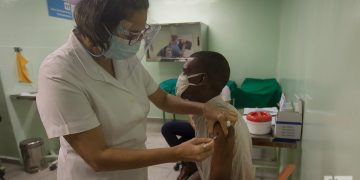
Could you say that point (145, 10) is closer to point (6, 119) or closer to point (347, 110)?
point (347, 110)

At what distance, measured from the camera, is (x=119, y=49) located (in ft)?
2.88

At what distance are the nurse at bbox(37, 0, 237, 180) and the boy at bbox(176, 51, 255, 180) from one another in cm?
7

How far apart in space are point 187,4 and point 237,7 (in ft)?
2.79

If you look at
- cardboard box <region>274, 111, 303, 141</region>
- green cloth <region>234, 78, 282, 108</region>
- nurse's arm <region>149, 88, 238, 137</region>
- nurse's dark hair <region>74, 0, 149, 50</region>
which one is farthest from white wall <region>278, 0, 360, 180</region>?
green cloth <region>234, 78, 282, 108</region>

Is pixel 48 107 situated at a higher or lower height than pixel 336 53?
lower

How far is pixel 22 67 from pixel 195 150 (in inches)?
116

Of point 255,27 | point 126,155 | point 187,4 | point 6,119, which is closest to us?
point 126,155

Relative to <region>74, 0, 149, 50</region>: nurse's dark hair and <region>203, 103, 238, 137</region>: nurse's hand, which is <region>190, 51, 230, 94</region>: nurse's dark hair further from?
<region>74, 0, 149, 50</region>: nurse's dark hair

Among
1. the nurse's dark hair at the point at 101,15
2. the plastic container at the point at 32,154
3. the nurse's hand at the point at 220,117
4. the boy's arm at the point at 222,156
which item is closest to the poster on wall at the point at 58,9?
the plastic container at the point at 32,154

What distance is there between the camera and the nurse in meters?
0.68

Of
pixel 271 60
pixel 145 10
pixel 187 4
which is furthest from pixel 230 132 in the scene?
pixel 187 4

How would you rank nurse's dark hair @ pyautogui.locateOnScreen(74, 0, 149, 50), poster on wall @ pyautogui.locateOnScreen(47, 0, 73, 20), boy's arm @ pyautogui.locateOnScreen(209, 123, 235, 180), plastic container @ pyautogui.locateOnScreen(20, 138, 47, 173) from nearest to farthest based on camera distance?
nurse's dark hair @ pyautogui.locateOnScreen(74, 0, 149, 50) < boy's arm @ pyautogui.locateOnScreen(209, 123, 235, 180) < plastic container @ pyautogui.locateOnScreen(20, 138, 47, 173) < poster on wall @ pyautogui.locateOnScreen(47, 0, 73, 20)

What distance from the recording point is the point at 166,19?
4.16 meters

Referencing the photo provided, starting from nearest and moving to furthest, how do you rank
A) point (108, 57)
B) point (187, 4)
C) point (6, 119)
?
point (108, 57), point (6, 119), point (187, 4)
